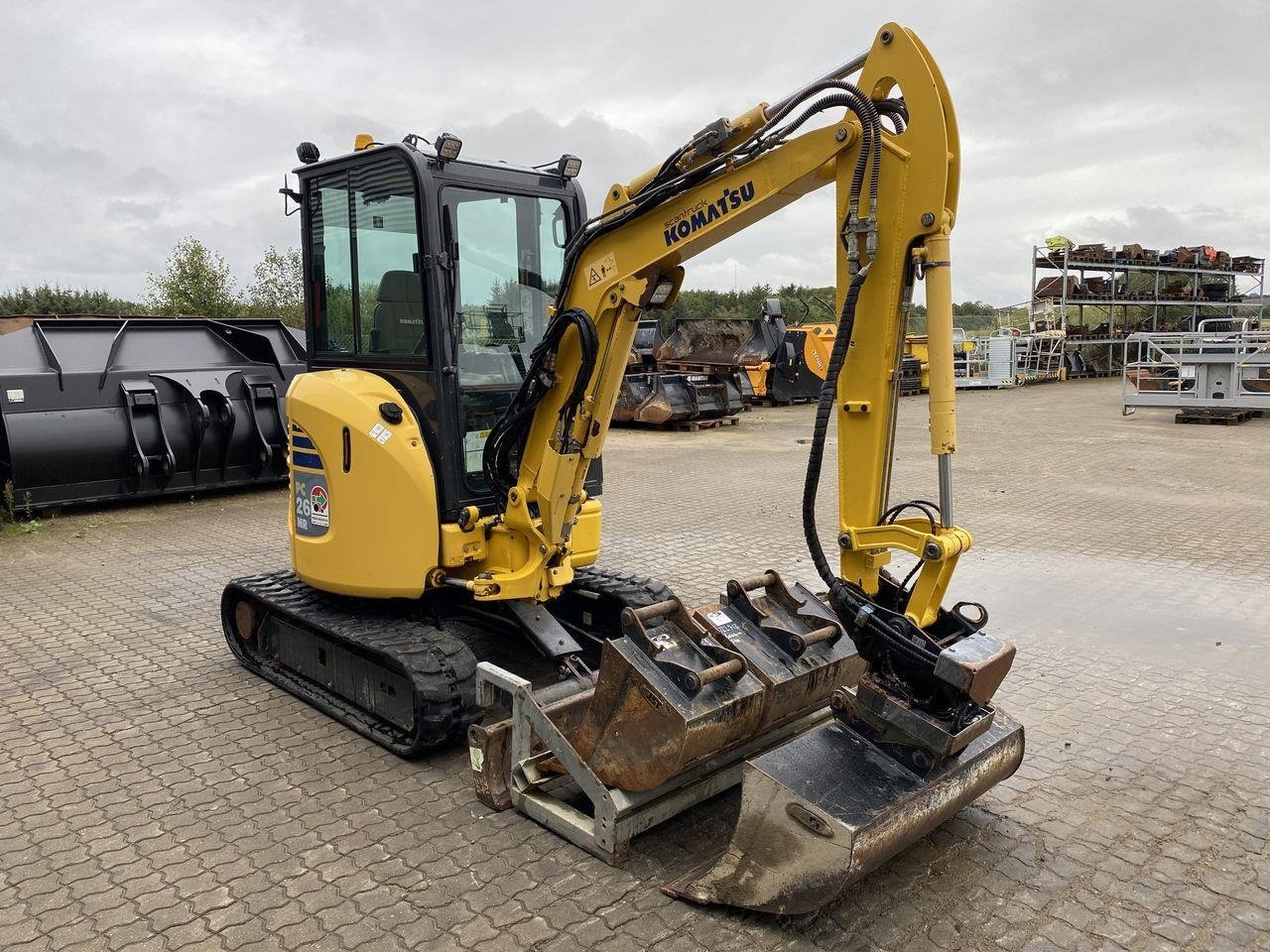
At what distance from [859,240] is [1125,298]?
32176 millimetres

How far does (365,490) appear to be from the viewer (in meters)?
4.45

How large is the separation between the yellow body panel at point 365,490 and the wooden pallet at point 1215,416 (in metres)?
17.0

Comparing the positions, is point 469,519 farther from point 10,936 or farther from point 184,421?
point 184,421

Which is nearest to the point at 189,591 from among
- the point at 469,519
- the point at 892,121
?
the point at 469,519

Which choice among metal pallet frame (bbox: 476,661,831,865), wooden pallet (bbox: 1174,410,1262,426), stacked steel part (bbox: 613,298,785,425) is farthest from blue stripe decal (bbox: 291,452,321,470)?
wooden pallet (bbox: 1174,410,1262,426)

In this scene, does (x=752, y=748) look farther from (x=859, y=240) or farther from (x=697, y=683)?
(x=859, y=240)

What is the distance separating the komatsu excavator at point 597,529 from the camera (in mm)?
3109

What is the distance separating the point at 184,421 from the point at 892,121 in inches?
354

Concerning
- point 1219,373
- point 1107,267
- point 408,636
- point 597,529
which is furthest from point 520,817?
point 1107,267

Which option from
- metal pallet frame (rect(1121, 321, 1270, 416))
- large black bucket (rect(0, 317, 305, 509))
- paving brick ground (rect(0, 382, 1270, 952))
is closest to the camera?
paving brick ground (rect(0, 382, 1270, 952))

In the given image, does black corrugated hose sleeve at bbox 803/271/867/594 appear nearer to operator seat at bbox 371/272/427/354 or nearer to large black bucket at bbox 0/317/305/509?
operator seat at bbox 371/272/427/354

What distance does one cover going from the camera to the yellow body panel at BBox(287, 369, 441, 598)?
14.3 ft

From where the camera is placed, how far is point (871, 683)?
3.27m

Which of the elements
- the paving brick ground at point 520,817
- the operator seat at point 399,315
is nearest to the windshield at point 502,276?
the operator seat at point 399,315
